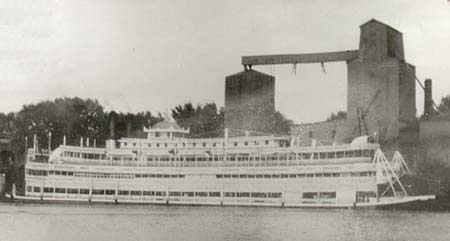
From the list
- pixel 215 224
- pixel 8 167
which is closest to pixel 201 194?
pixel 215 224

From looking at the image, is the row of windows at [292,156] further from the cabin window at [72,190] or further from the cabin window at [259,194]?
the cabin window at [72,190]

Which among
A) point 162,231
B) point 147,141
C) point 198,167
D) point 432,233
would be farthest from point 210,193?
point 432,233

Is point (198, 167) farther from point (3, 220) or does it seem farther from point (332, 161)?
point (3, 220)

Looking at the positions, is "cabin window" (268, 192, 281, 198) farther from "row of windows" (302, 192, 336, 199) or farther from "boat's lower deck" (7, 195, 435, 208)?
"row of windows" (302, 192, 336, 199)

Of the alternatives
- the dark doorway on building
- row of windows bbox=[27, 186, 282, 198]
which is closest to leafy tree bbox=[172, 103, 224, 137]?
row of windows bbox=[27, 186, 282, 198]

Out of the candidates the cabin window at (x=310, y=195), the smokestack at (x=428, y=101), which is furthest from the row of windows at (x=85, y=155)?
the smokestack at (x=428, y=101)
